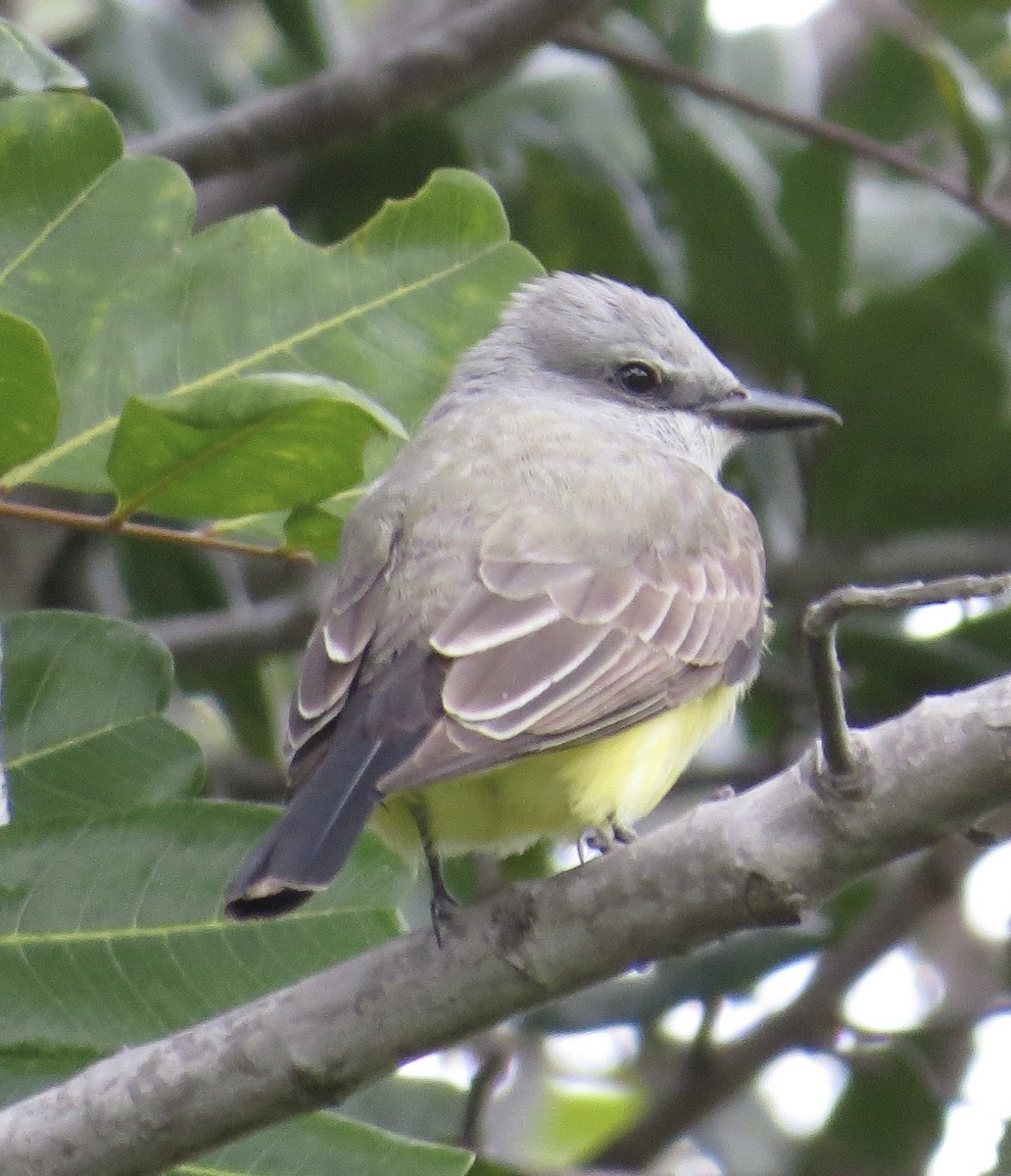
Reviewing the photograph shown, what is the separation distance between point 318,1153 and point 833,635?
1101 mm

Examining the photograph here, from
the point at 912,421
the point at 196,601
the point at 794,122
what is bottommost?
the point at 196,601

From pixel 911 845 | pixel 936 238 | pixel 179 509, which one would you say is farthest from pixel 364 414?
pixel 936 238

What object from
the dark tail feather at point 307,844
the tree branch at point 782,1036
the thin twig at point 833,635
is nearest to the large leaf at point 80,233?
the dark tail feather at point 307,844

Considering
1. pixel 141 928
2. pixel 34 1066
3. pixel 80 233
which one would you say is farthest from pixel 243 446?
pixel 34 1066

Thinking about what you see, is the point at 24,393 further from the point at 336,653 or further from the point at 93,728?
the point at 336,653

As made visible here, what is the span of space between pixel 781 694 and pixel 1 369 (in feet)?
8.78

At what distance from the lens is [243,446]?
2.72m

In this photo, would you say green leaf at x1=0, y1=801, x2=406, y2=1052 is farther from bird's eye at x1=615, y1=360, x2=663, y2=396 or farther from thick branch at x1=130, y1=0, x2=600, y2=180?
thick branch at x1=130, y1=0, x2=600, y2=180

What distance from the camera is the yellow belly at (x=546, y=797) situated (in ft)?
9.53

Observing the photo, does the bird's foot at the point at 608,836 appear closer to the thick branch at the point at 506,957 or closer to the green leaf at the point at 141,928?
the green leaf at the point at 141,928

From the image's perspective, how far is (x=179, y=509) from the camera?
2852 millimetres

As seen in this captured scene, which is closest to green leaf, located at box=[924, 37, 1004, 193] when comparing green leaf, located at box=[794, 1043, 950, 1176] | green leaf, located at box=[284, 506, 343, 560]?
green leaf, located at box=[284, 506, 343, 560]

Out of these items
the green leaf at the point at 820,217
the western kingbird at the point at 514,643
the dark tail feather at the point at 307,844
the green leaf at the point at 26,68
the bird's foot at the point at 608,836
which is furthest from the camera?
the green leaf at the point at 820,217

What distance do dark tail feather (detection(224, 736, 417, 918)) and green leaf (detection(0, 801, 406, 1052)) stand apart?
229mm
